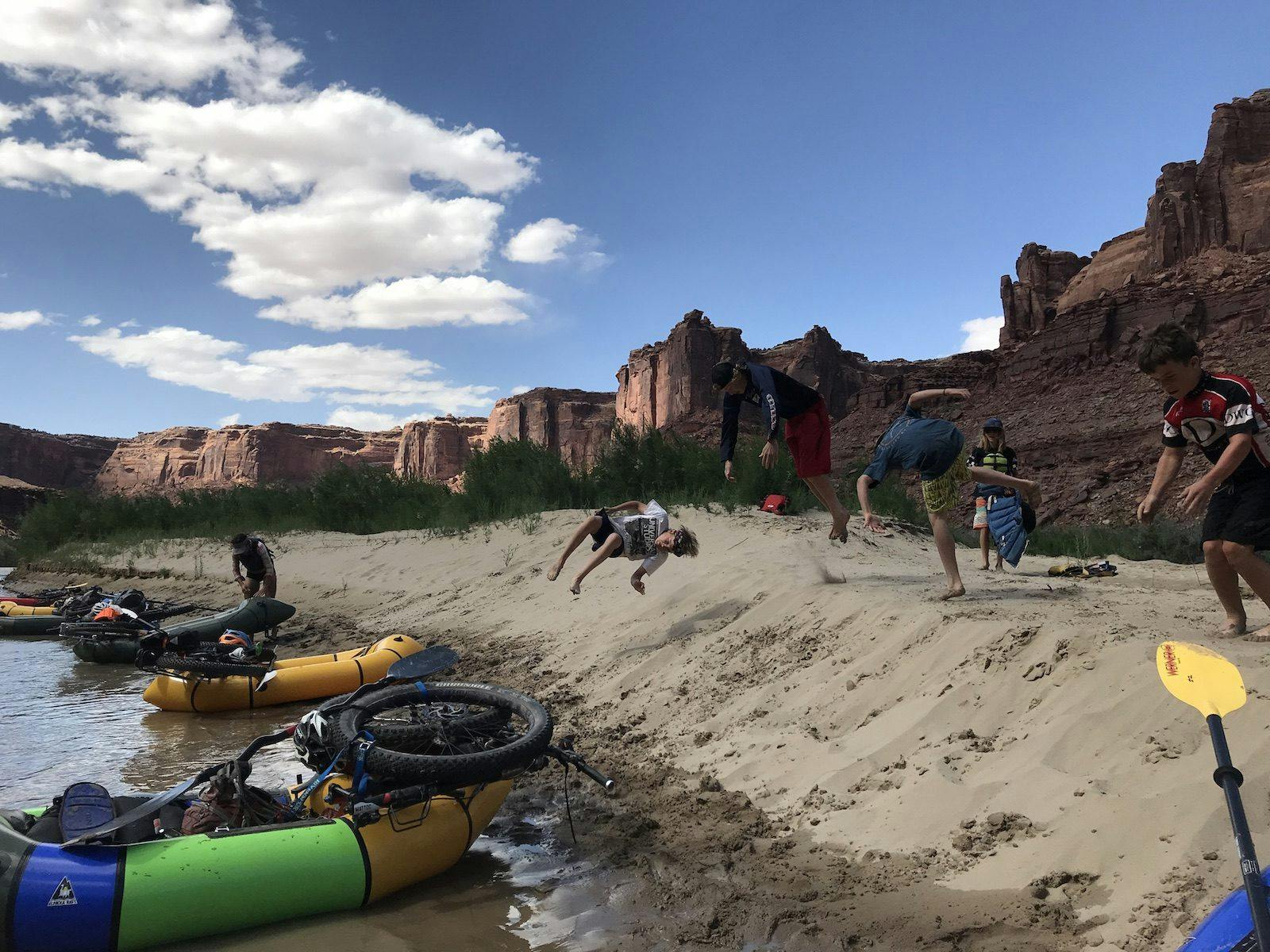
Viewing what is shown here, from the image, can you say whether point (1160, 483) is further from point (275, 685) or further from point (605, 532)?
point (275, 685)

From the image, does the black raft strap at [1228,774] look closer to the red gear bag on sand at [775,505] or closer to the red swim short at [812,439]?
the red swim short at [812,439]

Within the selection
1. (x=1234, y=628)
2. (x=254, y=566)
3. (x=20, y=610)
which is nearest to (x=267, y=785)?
(x=1234, y=628)

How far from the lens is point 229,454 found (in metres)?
112

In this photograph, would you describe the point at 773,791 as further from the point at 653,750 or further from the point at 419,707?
the point at 419,707

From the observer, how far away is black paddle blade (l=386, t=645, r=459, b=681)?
190 inches

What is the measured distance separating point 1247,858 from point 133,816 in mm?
3772

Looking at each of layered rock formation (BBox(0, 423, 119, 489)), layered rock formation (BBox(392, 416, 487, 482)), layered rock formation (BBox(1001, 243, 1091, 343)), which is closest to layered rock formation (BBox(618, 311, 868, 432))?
layered rock formation (BBox(1001, 243, 1091, 343))

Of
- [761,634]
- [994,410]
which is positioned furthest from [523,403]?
[761,634]

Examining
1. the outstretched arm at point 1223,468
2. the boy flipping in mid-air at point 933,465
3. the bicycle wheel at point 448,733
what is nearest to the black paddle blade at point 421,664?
the bicycle wheel at point 448,733

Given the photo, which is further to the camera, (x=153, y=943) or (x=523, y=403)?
(x=523, y=403)

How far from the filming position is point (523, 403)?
10031 centimetres

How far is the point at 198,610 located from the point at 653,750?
12.1 metres

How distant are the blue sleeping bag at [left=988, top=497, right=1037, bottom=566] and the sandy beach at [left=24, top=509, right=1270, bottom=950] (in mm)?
464

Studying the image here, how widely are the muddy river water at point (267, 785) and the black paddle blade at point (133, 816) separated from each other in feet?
1.75
